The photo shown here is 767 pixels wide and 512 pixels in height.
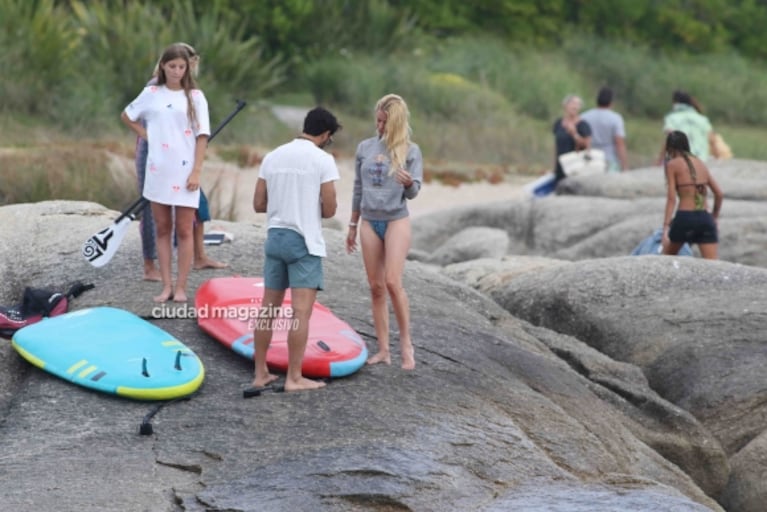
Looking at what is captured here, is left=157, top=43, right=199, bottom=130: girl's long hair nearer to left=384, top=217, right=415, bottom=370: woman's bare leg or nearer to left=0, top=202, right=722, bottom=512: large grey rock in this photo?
left=0, top=202, right=722, bottom=512: large grey rock

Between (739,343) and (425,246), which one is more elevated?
(739,343)

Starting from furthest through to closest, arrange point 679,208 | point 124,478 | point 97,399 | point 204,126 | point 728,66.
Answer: point 728,66 < point 679,208 < point 204,126 < point 97,399 < point 124,478

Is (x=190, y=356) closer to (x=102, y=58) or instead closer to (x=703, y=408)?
(x=703, y=408)

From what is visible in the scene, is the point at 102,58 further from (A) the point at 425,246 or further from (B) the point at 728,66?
(B) the point at 728,66

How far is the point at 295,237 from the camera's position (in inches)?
301

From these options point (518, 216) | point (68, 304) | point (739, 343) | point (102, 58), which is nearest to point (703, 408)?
point (739, 343)

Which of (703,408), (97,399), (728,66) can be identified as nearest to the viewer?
(97,399)

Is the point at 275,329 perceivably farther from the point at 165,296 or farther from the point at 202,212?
the point at 202,212

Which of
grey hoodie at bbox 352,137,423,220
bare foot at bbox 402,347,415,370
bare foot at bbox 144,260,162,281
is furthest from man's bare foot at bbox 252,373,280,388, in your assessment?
bare foot at bbox 144,260,162,281

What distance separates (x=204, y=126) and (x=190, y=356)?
1.50 m

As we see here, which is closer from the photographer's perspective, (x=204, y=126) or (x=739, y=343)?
(x=204, y=126)

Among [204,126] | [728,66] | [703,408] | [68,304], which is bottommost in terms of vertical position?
[728,66]

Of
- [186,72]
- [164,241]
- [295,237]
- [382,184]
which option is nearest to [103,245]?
[164,241]

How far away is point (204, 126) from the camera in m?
8.65
